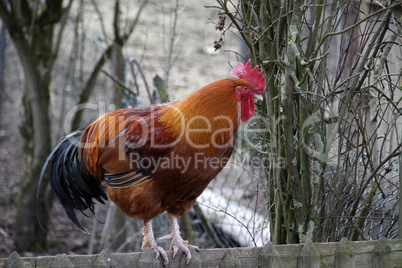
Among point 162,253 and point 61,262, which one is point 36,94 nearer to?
point 162,253

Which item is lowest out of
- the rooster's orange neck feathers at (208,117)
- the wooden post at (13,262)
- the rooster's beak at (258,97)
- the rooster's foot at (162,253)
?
the rooster's foot at (162,253)

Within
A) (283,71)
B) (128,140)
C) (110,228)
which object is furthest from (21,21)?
(283,71)

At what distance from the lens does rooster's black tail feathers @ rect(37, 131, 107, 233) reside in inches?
133

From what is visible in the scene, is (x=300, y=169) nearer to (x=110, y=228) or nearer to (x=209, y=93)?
(x=209, y=93)

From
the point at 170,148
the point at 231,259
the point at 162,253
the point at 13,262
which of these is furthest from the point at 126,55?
the point at 13,262

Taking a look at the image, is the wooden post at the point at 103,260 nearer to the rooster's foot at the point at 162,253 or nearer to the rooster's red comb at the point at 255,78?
the rooster's foot at the point at 162,253

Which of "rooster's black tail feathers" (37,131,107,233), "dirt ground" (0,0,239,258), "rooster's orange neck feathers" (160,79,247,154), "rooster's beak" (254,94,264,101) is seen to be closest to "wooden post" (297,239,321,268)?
"rooster's orange neck feathers" (160,79,247,154)

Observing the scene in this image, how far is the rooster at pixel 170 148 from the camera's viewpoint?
2.76 meters

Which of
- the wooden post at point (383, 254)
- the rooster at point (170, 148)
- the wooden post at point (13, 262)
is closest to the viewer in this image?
the wooden post at point (13, 262)

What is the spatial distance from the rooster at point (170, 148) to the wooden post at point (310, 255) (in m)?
0.70

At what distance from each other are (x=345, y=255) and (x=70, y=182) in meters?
2.17

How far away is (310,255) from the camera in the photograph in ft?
7.77

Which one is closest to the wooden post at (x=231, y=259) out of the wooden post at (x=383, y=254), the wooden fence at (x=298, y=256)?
the wooden fence at (x=298, y=256)

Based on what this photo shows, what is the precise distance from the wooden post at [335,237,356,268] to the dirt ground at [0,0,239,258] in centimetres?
235
